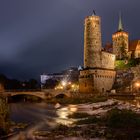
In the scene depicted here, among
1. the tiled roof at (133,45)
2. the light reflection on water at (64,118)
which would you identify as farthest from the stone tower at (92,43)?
the light reflection on water at (64,118)

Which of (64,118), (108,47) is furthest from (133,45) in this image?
(64,118)

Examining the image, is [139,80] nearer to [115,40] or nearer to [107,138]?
[115,40]

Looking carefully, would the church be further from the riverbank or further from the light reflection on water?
the riverbank

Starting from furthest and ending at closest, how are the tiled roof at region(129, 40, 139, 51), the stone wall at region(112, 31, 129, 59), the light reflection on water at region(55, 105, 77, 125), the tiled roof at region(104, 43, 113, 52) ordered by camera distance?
the tiled roof at region(104, 43, 113, 52), the tiled roof at region(129, 40, 139, 51), the stone wall at region(112, 31, 129, 59), the light reflection on water at region(55, 105, 77, 125)

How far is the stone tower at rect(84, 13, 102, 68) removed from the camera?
7756cm

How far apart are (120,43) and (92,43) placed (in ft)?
62.3

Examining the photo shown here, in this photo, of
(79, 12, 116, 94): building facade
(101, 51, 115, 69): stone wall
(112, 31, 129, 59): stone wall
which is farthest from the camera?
(112, 31, 129, 59): stone wall

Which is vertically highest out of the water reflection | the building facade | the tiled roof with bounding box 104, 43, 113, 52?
the tiled roof with bounding box 104, 43, 113, 52

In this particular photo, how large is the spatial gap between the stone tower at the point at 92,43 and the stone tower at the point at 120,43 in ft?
50.7

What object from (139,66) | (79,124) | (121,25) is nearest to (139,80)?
(139,66)

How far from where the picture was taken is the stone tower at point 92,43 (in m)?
77.6

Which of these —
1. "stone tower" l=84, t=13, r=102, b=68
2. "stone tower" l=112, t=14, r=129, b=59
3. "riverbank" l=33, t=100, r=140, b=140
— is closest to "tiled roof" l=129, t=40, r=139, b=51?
"stone tower" l=112, t=14, r=129, b=59

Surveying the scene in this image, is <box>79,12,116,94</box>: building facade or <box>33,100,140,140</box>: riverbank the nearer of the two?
<box>33,100,140,140</box>: riverbank

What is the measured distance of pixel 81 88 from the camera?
76.1m
